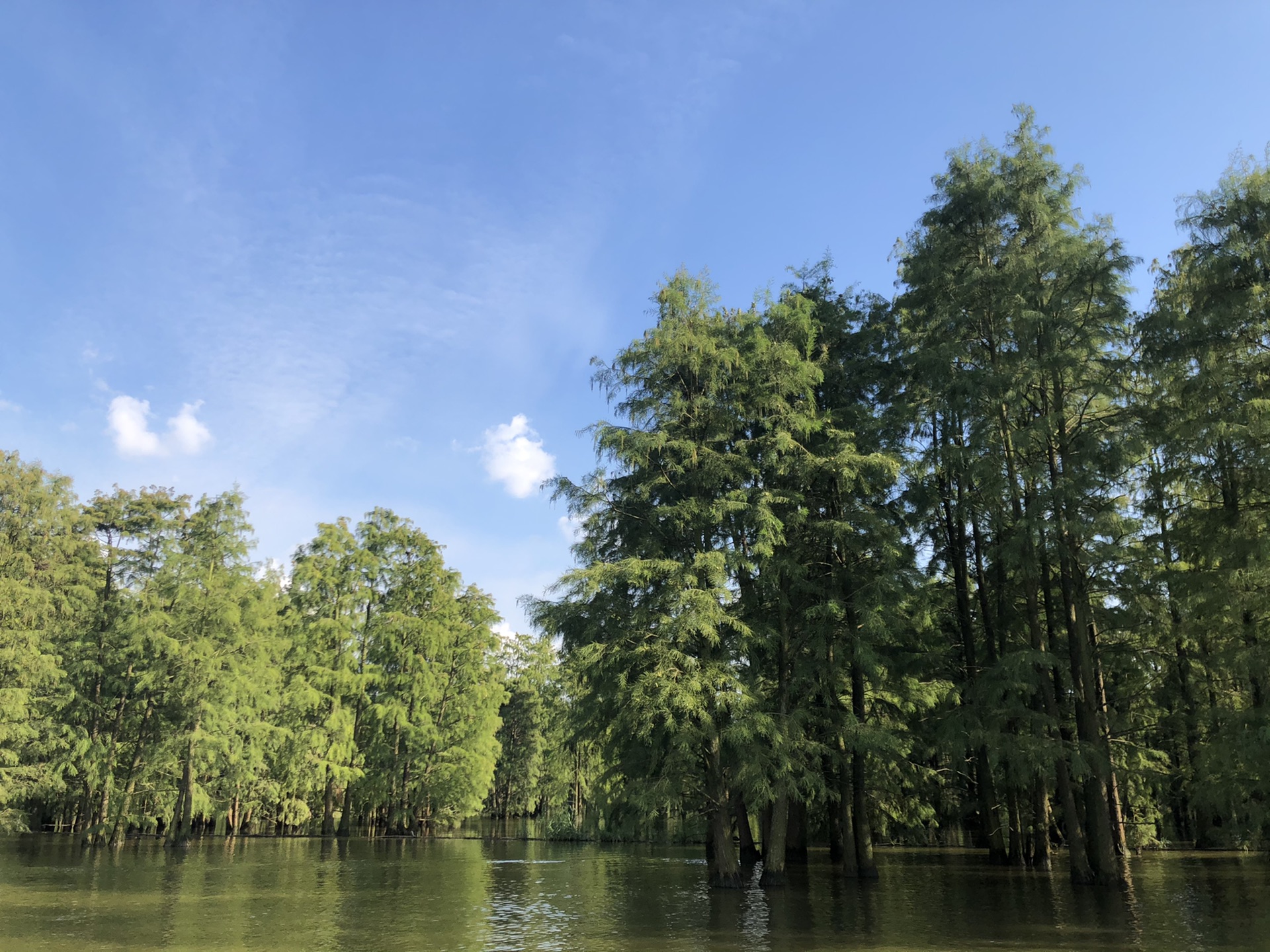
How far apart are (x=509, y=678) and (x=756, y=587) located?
42.1m

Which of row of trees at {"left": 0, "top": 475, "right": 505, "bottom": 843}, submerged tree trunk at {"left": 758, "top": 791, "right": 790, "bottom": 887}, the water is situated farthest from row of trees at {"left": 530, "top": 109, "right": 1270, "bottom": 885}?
row of trees at {"left": 0, "top": 475, "right": 505, "bottom": 843}

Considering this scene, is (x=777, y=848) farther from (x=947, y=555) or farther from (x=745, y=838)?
(x=947, y=555)

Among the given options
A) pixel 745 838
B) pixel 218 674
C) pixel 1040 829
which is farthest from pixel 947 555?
pixel 218 674

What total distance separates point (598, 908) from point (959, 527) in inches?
639

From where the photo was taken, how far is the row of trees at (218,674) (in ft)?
117

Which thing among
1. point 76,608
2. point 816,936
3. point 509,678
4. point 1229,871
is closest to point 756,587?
point 816,936

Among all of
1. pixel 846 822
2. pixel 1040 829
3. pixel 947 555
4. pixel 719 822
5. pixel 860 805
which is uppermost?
pixel 947 555

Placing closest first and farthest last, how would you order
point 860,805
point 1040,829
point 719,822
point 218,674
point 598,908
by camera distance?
point 598,908 < point 719,822 < point 860,805 < point 1040,829 < point 218,674

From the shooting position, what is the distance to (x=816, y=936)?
529 inches

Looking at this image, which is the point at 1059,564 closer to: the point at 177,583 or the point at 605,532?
the point at 605,532

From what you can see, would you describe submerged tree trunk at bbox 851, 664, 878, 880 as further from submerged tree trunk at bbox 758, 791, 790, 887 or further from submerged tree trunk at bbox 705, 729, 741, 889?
submerged tree trunk at bbox 705, 729, 741, 889

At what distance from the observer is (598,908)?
705 inches

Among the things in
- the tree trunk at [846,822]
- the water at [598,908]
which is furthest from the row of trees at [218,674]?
the tree trunk at [846,822]

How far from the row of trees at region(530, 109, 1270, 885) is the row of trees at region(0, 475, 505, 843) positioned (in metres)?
22.8
